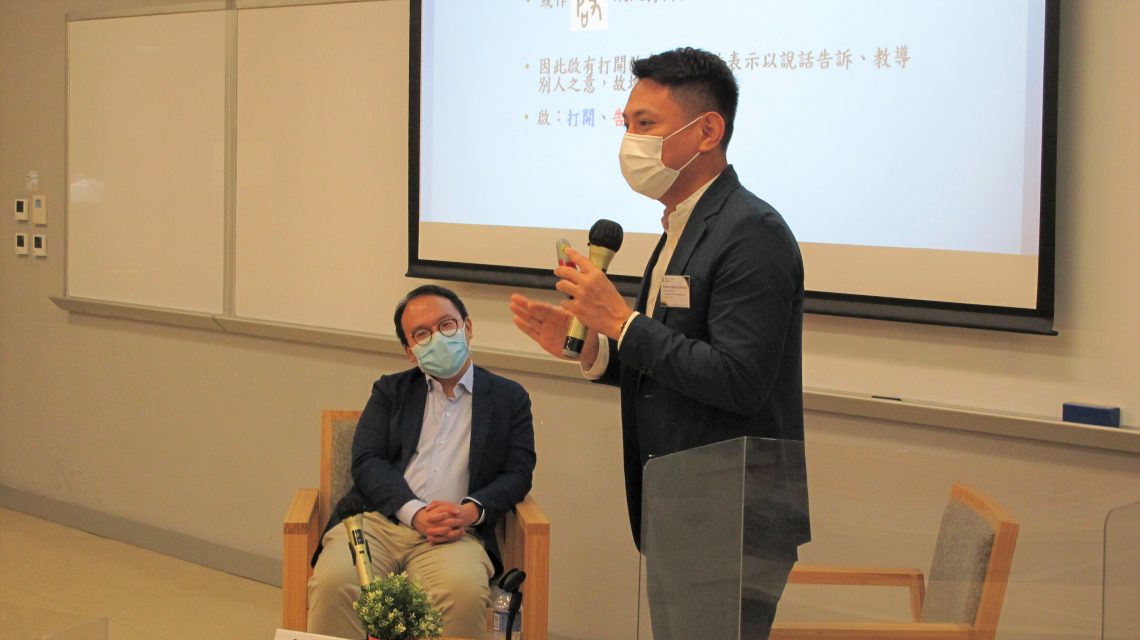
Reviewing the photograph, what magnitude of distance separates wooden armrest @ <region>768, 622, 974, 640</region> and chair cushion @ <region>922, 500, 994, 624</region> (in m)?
0.01

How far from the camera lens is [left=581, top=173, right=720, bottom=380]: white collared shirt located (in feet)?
6.42

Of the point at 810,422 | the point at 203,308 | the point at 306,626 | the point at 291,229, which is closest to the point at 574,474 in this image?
the point at 810,422

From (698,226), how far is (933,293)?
1256 mm

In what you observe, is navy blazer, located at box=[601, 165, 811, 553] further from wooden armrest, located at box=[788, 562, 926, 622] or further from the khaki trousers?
the khaki trousers

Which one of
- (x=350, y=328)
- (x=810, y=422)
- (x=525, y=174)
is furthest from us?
(x=350, y=328)

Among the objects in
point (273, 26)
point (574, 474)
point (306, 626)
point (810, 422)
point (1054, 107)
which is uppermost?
point (273, 26)

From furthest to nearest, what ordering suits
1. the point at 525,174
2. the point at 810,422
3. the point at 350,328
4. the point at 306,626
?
the point at 350,328, the point at 525,174, the point at 810,422, the point at 306,626

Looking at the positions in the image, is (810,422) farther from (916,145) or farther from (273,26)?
(273,26)

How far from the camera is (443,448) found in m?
3.13

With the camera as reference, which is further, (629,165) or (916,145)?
(916,145)

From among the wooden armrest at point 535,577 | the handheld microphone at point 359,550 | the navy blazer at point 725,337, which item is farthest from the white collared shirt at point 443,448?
the navy blazer at point 725,337

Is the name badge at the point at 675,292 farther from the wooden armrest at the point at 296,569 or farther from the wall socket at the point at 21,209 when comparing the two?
the wall socket at the point at 21,209

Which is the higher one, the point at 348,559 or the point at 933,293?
the point at 933,293

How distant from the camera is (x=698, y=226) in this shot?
1891 millimetres
